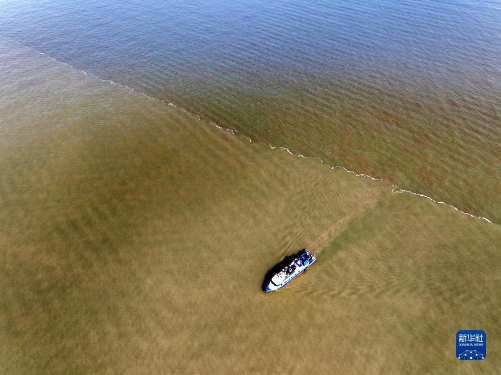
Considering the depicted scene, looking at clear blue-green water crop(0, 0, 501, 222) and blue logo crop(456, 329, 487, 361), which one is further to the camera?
clear blue-green water crop(0, 0, 501, 222)

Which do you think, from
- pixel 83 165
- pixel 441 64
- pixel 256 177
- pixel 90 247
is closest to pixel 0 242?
pixel 90 247

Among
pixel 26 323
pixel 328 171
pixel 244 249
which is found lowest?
pixel 26 323

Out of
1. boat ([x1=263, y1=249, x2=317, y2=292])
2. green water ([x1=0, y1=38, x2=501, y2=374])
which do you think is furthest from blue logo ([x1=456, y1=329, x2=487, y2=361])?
boat ([x1=263, y1=249, x2=317, y2=292])

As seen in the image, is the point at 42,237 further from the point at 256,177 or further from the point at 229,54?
the point at 229,54

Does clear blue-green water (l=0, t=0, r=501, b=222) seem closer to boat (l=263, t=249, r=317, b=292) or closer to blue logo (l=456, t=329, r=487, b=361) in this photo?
blue logo (l=456, t=329, r=487, b=361)

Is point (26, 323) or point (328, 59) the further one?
point (328, 59)

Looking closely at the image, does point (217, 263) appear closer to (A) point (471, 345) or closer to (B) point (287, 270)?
(B) point (287, 270)

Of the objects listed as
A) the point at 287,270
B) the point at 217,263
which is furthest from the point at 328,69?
the point at 217,263
